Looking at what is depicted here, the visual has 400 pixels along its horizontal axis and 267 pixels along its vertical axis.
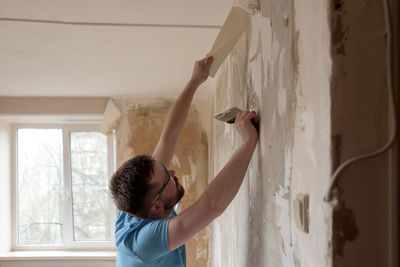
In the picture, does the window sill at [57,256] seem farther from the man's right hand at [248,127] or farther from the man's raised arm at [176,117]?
the man's right hand at [248,127]

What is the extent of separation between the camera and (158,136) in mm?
3385

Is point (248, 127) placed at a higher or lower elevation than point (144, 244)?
higher

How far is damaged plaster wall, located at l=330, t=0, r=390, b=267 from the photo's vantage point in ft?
1.94

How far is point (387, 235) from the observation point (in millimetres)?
592

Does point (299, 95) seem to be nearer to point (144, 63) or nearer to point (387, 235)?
point (387, 235)

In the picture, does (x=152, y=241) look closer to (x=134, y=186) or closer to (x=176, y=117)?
(x=134, y=186)

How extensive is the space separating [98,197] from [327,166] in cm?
361

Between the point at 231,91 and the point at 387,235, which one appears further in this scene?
the point at 231,91

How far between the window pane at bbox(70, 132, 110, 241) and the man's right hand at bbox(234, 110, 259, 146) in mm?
2978

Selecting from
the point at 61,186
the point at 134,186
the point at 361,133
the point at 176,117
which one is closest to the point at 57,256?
the point at 61,186

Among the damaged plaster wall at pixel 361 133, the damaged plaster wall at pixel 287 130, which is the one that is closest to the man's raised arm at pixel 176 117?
the damaged plaster wall at pixel 287 130

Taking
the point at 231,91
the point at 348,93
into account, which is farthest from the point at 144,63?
the point at 348,93

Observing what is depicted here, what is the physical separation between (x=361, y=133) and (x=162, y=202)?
914 millimetres

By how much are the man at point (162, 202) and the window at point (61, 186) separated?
8.13 feet
